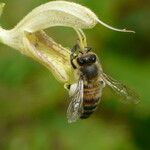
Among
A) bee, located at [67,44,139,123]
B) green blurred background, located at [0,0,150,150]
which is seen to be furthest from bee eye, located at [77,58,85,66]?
green blurred background, located at [0,0,150,150]

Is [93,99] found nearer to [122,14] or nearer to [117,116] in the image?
[117,116]

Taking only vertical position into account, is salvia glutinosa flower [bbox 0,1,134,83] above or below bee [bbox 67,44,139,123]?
above

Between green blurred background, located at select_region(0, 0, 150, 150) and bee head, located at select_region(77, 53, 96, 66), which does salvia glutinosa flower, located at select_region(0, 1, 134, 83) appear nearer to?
bee head, located at select_region(77, 53, 96, 66)

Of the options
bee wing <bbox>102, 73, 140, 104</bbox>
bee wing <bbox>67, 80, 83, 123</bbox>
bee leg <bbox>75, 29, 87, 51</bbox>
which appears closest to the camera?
bee leg <bbox>75, 29, 87, 51</bbox>

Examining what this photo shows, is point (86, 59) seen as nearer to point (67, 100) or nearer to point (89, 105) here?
point (89, 105)

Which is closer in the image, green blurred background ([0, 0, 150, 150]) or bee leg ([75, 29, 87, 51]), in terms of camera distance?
bee leg ([75, 29, 87, 51])

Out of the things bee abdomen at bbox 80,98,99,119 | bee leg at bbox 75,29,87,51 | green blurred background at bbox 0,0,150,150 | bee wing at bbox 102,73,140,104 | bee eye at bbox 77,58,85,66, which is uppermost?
bee leg at bbox 75,29,87,51

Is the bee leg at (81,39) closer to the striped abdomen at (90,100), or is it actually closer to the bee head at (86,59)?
the bee head at (86,59)
